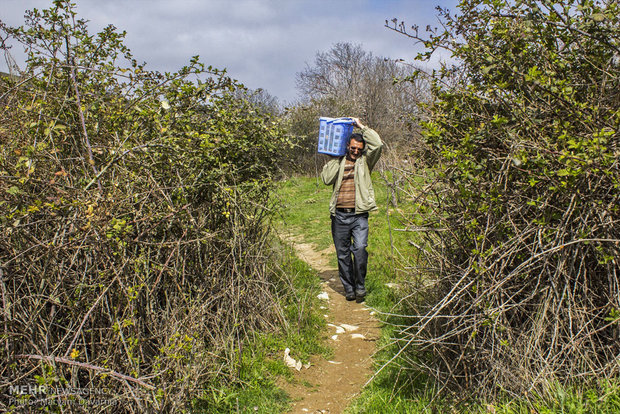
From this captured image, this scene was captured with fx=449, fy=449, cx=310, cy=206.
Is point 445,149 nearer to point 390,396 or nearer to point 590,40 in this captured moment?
point 590,40

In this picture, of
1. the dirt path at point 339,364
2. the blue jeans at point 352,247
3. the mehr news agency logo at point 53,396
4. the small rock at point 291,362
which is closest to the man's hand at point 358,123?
the blue jeans at point 352,247

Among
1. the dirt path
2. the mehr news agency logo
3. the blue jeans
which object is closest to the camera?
the mehr news agency logo

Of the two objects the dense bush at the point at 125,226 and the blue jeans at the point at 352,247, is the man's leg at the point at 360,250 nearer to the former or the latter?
the blue jeans at the point at 352,247

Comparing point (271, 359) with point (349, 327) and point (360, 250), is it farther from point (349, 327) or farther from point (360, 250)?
point (360, 250)

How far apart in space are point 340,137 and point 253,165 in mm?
1566

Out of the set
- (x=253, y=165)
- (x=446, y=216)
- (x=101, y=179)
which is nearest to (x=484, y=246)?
(x=446, y=216)

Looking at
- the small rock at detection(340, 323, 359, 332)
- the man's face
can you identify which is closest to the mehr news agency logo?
the small rock at detection(340, 323, 359, 332)

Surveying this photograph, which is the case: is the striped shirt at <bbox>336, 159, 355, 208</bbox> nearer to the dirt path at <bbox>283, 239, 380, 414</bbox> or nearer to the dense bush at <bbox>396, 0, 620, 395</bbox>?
the dirt path at <bbox>283, 239, 380, 414</bbox>

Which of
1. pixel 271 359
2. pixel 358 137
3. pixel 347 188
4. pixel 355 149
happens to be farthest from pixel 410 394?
pixel 358 137

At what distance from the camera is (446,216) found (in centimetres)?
331

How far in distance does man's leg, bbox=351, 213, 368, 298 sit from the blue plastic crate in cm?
88

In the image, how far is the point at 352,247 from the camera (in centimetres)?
565

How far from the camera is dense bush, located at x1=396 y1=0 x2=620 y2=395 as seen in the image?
2619 millimetres

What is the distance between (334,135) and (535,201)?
3.17 metres
